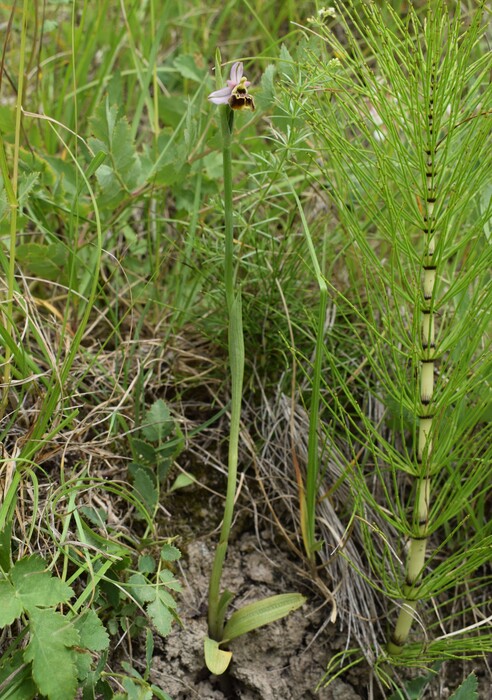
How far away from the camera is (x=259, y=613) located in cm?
151

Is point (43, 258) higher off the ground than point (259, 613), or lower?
higher

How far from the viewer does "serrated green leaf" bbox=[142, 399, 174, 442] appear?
1.63 meters

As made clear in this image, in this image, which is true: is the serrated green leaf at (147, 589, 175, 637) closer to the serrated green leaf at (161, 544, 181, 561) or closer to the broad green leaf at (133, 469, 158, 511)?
the serrated green leaf at (161, 544, 181, 561)

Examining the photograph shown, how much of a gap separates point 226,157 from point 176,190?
2.06ft

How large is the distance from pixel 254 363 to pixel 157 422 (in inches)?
11.9

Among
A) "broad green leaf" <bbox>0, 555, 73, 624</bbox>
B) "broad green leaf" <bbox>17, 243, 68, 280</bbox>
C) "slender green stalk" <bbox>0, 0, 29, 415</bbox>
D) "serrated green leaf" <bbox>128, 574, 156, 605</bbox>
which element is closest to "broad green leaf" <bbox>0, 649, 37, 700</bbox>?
"broad green leaf" <bbox>0, 555, 73, 624</bbox>

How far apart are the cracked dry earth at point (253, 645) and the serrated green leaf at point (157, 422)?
0.87 ft

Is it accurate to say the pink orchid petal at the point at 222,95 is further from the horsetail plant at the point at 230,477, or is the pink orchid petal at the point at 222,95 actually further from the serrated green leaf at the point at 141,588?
the serrated green leaf at the point at 141,588

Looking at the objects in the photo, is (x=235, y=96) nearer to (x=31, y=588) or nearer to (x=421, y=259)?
(x=421, y=259)

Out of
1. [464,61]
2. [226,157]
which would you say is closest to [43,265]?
[226,157]

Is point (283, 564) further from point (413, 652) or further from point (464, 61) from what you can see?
point (464, 61)

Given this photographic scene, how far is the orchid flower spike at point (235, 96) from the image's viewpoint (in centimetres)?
125

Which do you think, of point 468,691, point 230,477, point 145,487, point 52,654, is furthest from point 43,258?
point 468,691

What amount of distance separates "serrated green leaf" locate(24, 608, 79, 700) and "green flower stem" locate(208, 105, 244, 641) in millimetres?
351
